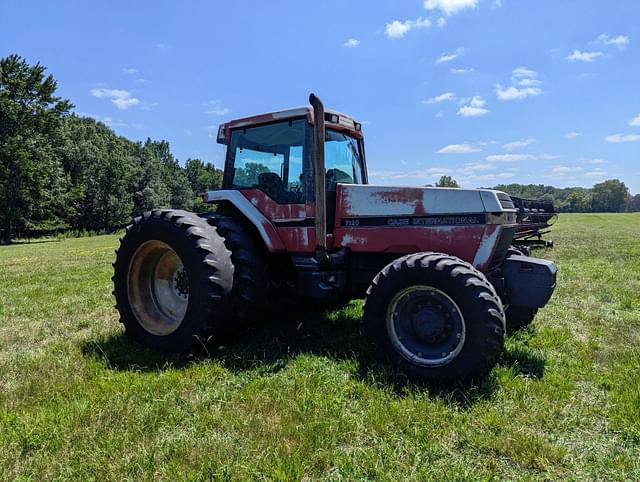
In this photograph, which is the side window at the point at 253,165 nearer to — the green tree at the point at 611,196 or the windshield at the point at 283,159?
the windshield at the point at 283,159

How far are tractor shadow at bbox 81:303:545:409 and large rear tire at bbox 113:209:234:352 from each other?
20 cm

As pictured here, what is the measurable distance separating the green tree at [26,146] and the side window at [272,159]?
35.2 m

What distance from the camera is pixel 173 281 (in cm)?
518

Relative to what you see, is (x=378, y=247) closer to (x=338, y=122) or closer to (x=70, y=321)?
(x=338, y=122)

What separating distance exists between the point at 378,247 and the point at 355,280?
1.63 ft

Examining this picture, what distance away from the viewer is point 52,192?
124 ft

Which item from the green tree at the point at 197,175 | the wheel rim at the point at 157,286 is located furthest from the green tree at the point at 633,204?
the wheel rim at the point at 157,286

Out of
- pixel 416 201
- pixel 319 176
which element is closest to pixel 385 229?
pixel 416 201

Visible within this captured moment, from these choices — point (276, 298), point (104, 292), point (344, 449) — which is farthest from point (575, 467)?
point (104, 292)

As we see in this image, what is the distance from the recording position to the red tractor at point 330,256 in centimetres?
364

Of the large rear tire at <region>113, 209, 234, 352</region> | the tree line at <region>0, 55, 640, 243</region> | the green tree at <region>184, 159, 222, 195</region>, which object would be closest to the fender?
the large rear tire at <region>113, 209, 234, 352</region>

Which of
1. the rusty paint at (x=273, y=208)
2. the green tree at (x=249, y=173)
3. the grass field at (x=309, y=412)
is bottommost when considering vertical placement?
the grass field at (x=309, y=412)

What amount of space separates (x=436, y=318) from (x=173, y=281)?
305 centimetres

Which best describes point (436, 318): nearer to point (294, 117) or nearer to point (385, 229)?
point (385, 229)
